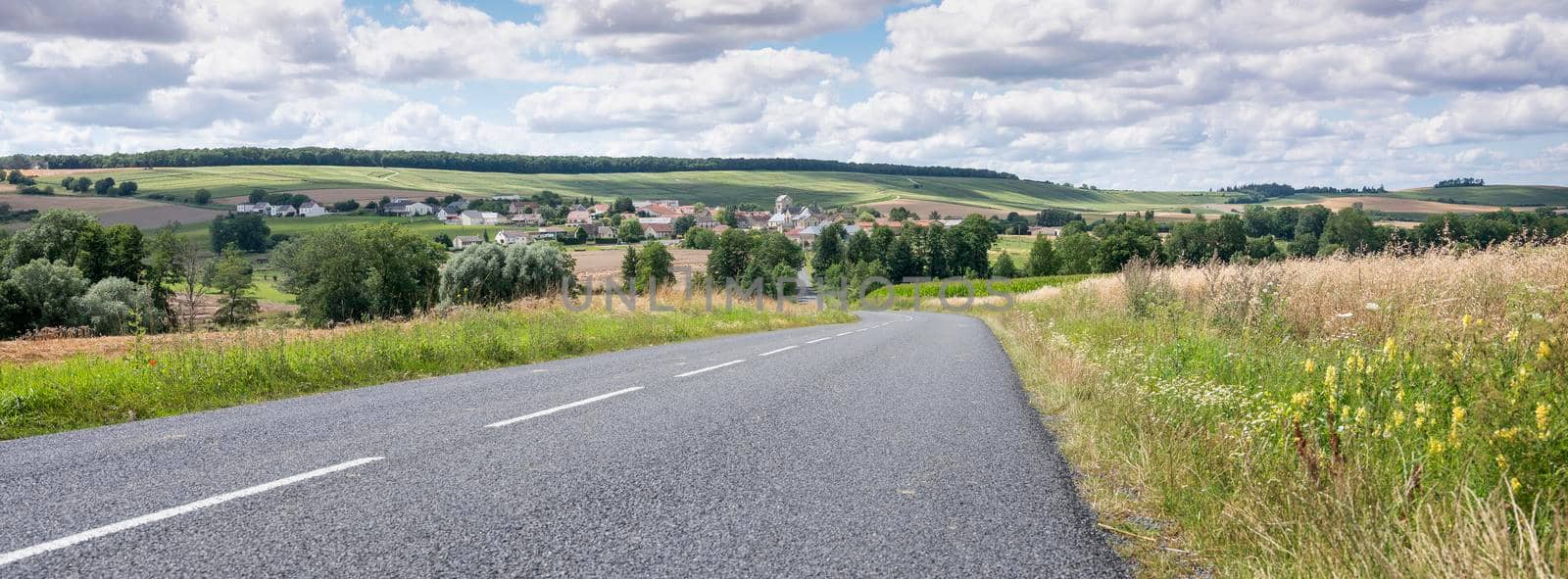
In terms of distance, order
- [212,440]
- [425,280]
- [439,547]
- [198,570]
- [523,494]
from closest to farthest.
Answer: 1. [198,570]
2. [439,547]
3. [523,494]
4. [212,440]
5. [425,280]

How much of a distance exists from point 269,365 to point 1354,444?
414 inches

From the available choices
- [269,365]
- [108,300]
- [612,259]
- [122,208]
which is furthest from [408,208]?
[269,365]

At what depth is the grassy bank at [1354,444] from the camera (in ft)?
11.7

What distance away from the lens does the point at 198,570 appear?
3713 millimetres

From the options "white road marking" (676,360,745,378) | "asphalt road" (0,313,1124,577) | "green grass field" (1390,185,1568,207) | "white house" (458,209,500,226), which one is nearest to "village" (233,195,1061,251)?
"white house" (458,209,500,226)

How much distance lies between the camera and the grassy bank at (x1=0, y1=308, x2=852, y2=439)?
8.06 metres

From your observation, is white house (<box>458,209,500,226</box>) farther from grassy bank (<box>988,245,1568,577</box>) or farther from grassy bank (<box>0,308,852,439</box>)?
grassy bank (<box>988,245,1568,577</box>)

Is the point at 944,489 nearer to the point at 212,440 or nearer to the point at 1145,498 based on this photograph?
the point at 1145,498

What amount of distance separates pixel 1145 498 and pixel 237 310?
61441 millimetres

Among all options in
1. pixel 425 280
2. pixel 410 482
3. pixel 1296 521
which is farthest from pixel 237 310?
pixel 1296 521

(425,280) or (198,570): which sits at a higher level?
(198,570)

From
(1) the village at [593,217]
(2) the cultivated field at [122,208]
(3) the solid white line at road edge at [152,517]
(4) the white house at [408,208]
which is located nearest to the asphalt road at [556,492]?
(3) the solid white line at road edge at [152,517]

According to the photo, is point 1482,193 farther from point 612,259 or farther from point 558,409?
point 558,409

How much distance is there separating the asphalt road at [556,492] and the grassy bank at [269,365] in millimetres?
788
